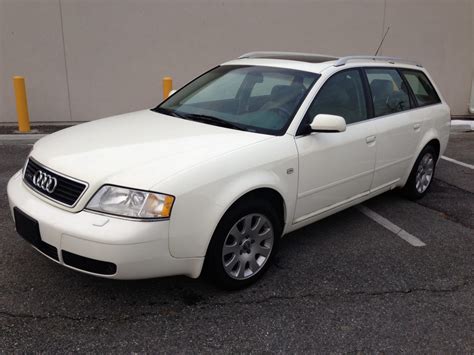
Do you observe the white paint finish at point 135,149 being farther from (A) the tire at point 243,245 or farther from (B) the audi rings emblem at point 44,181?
(A) the tire at point 243,245

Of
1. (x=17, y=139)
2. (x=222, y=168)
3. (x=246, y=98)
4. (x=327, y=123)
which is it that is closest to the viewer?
(x=222, y=168)

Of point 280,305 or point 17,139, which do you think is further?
point 17,139

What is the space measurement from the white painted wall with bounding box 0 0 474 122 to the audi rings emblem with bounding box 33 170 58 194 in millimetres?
6299

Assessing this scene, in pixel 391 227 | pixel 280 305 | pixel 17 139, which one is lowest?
pixel 17 139

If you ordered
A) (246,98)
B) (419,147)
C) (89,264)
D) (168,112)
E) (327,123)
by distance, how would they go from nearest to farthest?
1. (89,264)
2. (327,123)
3. (246,98)
4. (168,112)
5. (419,147)

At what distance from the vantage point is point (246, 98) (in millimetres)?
4000

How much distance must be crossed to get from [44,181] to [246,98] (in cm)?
175

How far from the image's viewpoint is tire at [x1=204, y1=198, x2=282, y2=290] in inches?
121

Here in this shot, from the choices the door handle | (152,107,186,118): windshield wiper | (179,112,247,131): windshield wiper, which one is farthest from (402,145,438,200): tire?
(152,107,186,118): windshield wiper

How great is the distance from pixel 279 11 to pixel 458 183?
498cm

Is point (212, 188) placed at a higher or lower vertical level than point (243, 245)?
higher

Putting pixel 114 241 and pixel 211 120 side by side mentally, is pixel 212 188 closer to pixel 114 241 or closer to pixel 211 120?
pixel 114 241

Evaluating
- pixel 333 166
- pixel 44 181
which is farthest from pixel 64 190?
pixel 333 166

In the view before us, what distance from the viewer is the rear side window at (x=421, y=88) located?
16.7ft
